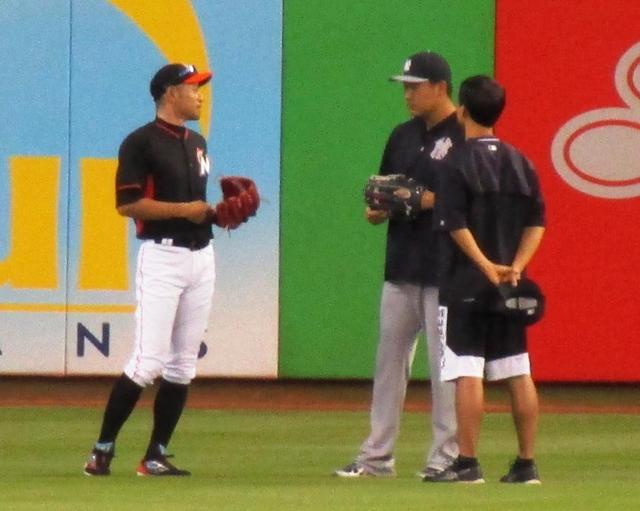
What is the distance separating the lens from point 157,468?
9398 millimetres

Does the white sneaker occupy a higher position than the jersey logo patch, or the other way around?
the jersey logo patch

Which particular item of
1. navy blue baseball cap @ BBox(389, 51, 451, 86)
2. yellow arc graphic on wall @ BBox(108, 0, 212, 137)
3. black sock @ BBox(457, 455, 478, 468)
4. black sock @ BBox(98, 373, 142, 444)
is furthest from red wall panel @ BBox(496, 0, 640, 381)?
black sock @ BBox(457, 455, 478, 468)

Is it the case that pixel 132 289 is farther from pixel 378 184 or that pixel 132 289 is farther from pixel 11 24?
pixel 378 184

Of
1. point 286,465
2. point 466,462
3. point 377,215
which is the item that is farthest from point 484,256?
point 286,465

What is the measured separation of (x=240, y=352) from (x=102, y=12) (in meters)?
2.61

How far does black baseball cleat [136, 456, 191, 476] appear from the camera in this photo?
9.39m

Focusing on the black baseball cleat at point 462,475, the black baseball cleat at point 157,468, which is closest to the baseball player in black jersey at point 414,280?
the black baseball cleat at point 462,475

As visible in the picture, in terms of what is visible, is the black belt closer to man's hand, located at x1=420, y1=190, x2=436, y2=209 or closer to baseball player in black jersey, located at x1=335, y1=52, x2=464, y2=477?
baseball player in black jersey, located at x1=335, y1=52, x2=464, y2=477

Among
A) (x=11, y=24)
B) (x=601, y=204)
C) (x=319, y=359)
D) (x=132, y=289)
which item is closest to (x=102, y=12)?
(x=11, y=24)

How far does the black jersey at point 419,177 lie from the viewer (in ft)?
30.6

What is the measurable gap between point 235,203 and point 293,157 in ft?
13.7

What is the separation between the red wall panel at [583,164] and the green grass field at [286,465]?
116 centimetres

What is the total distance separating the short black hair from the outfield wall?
5.13 metres

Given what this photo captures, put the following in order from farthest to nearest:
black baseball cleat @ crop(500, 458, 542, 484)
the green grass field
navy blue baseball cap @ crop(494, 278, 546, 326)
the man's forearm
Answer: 1. the man's forearm
2. black baseball cleat @ crop(500, 458, 542, 484)
3. navy blue baseball cap @ crop(494, 278, 546, 326)
4. the green grass field
